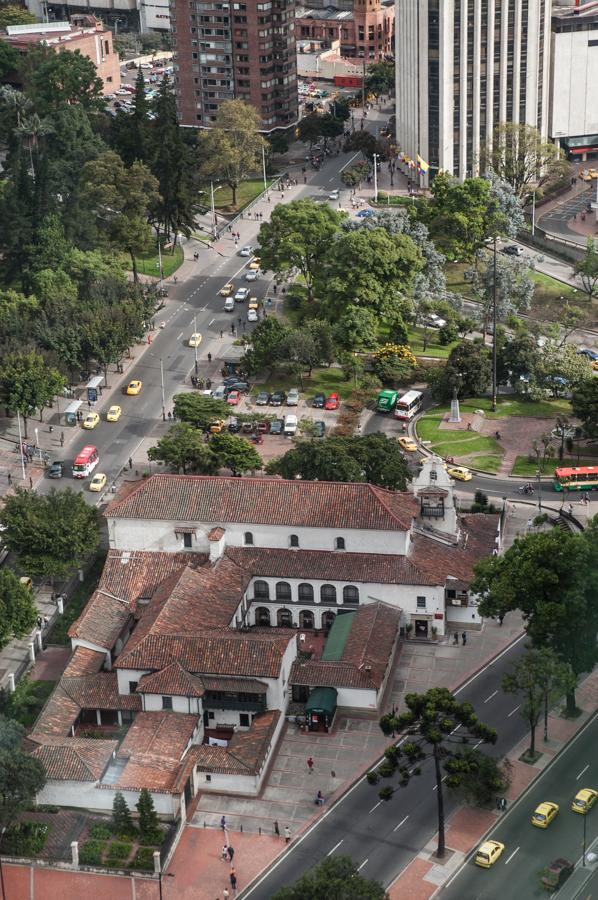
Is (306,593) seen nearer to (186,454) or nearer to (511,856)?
(186,454)

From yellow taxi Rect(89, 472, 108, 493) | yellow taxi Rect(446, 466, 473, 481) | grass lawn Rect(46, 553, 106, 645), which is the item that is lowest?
grass lawn Rect(46, 553, 106, 645)

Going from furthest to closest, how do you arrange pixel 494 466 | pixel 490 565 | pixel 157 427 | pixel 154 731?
pixel 157 427, pixel 494 466, pixel 490 565, pixel 154 731

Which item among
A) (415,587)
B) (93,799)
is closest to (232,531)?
(415,587)

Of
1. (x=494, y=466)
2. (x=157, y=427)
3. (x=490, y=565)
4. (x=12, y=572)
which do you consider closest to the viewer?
(x=490, y=565)

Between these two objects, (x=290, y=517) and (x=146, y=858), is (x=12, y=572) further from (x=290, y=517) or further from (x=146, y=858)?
(x=146, y=858)

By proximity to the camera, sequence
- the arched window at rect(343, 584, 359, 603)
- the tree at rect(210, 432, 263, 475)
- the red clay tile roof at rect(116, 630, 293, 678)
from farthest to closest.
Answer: the tree at rect(210, 432, 263, 475) < the arched window at rect(343, 584, 359, 603) < the red clay tile roof at rect(116, 630, 293, 678)

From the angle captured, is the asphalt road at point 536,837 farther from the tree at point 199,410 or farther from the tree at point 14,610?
the tree at point 199,410

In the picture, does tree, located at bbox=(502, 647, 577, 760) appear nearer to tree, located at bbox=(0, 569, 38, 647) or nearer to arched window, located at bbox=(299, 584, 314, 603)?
arched window, located at bbox=(299, 584, 314, 603)

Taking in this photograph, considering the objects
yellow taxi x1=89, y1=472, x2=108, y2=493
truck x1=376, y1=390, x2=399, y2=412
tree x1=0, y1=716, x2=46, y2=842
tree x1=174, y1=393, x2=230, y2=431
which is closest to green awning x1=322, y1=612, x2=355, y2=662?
tree x1=0, y1=716, x2=46, y2=842
